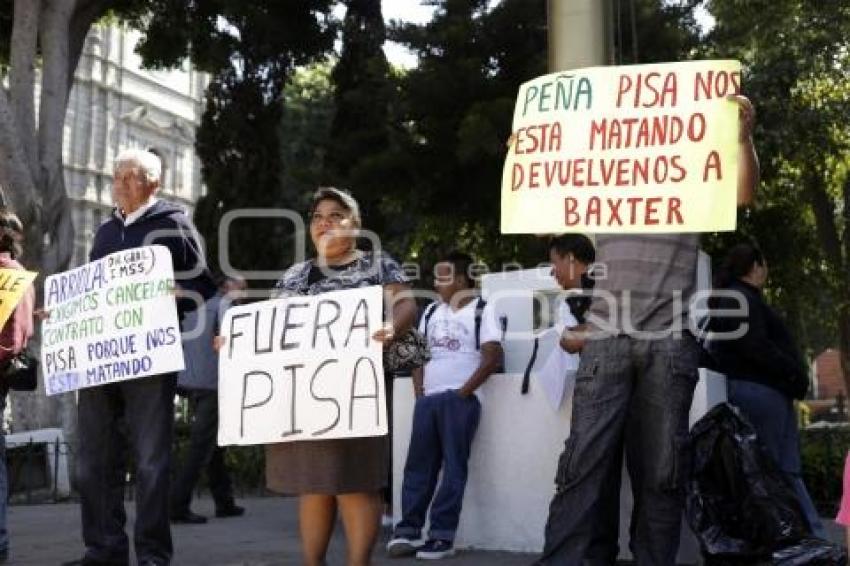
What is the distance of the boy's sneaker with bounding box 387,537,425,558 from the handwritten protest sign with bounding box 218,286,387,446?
77.5 inches

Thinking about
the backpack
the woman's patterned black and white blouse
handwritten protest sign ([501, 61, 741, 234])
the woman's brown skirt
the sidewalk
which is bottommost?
→ the sidewalk

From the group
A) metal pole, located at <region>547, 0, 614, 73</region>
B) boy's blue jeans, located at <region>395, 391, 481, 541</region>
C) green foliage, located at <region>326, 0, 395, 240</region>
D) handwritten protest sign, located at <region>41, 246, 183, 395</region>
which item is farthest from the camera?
green foliage, located at <region>326, 0, 395, 240</region>

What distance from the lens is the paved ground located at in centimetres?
686

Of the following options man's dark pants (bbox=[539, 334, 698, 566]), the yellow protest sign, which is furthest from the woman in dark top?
the yellow protest sign

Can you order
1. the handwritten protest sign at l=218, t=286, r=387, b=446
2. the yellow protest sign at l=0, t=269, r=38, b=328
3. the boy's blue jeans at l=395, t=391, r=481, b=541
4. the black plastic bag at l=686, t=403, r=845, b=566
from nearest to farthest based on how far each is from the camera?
1. the handwritten protest sign at l=218, t=286, r=387, b=446
2. the black plastic bag at l=686, t=403, r=845, b=566
3. the yellow protest sign at l=0, t=269, r=38, b=328
4. the boy's blue jeans at l=395, t=391, r=481, b=541

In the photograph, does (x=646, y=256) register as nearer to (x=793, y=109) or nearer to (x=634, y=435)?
(x=634, y=435)

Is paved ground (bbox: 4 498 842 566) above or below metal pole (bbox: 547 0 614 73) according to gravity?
below

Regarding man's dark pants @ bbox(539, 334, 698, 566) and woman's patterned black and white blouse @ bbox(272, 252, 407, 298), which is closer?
man's dark pants @ bbox(539, 334, 698, 566)

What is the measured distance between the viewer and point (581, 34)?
7387 millimetres

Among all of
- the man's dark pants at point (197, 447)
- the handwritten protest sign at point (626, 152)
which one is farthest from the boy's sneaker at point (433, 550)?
the man's dark pants at point (197, 447)

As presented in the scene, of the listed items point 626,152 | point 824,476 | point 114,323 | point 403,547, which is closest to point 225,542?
point 403,547

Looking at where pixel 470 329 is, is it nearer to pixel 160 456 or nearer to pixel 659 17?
pixel 160 456

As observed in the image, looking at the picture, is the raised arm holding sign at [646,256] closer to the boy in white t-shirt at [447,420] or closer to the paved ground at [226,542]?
the paved ground at [226,542]

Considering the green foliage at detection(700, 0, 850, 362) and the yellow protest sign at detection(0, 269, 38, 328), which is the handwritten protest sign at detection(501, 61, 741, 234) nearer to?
the yellow protest sign at detection(0, 269, 38, 328)
